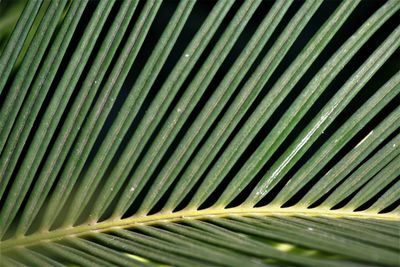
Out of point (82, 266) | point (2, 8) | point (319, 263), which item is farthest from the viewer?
point (2, 8)

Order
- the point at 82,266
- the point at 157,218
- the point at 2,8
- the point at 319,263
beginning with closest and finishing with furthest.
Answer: the point at 319,263, the point at 82,266, the point at 157,218, the point at 2,8

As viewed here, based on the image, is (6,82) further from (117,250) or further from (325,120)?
(325,120)

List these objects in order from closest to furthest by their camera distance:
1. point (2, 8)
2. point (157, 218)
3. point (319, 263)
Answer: point (319, 263) < point (157, 218) < point (2, 8)

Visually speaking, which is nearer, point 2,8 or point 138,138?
point 138,138

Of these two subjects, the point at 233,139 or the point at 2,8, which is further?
the point at 2,8


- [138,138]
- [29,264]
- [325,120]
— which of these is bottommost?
[29,264]

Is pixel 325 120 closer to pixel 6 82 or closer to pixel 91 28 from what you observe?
pixel 91 28

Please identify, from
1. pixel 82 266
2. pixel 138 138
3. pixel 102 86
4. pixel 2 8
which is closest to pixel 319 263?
pixel 82 266

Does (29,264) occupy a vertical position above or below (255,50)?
below

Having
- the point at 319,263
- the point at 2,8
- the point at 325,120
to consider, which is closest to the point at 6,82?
the point at 2,8
